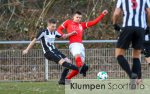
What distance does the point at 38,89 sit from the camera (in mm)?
12133

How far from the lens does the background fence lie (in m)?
15.7

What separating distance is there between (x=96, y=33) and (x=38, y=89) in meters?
8.02

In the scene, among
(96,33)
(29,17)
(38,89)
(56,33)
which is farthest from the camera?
(29,17)

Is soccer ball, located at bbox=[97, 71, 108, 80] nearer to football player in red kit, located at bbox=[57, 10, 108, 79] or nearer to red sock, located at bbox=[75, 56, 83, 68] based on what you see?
football player in red kit, located at bbox=[57, 10, 108, 79]

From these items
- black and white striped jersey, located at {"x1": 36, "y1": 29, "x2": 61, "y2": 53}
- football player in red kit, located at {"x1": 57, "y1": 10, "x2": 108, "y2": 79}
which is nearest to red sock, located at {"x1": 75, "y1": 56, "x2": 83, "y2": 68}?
football player in red kit, located at {"x1": 57, "y1": 10, "x2": 108, "y2": 79}

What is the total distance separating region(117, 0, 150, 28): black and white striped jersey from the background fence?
5.70 meters

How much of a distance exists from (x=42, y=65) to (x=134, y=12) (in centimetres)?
642

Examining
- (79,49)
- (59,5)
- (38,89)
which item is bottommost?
(38,89)

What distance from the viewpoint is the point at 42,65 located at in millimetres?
16000

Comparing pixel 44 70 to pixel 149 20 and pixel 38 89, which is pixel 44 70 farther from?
pixel 149 20

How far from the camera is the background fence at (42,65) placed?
1573cm

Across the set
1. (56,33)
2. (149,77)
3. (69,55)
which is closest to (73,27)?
(56,33)

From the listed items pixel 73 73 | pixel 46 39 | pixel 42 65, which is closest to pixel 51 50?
pixel 46 39

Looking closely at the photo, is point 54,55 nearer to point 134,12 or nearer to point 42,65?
point 42,65
